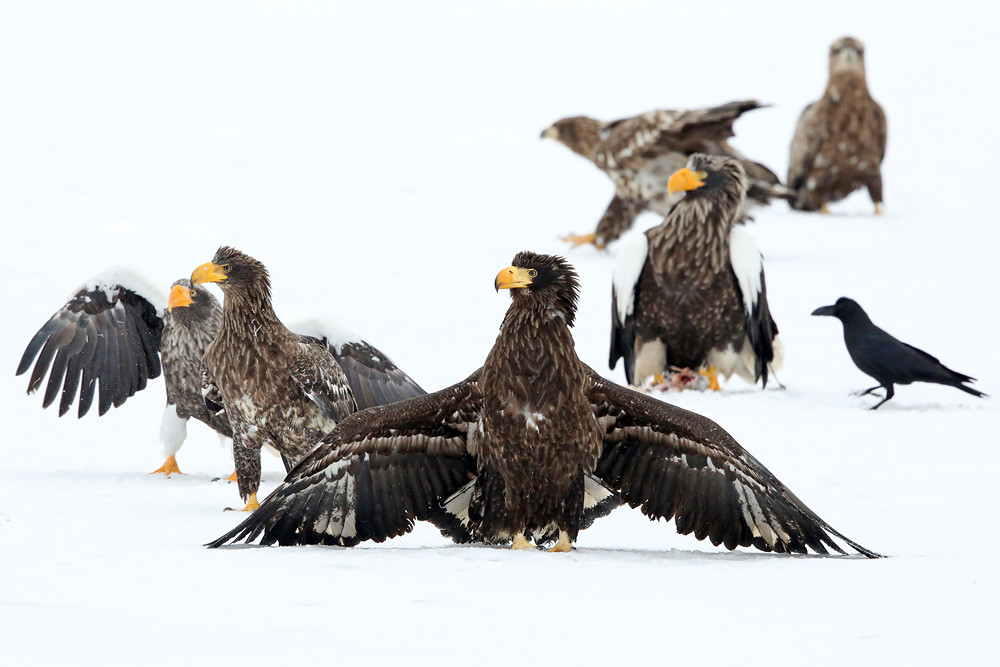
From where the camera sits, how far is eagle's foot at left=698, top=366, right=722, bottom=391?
28.2 feet

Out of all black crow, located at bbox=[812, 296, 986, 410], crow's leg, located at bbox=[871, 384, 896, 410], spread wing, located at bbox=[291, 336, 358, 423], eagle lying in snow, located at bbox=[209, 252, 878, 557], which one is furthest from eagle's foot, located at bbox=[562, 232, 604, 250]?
eagle lying in snow, located at bbox=[209, 252, 878, 557]

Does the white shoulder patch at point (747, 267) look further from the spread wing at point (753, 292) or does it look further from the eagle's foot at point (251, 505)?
the eagle's foot at point (251, 505)

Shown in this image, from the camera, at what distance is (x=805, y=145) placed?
1478 centimetres

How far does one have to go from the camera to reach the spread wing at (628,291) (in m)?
8.46

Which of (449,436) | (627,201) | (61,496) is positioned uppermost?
(627,201)

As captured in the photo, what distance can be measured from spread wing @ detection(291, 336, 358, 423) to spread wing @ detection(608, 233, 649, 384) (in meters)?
2.82

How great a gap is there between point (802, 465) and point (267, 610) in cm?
364

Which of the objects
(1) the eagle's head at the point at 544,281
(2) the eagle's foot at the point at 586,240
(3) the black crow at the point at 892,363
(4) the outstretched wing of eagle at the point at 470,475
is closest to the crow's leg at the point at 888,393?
(3) the black crow at the point at 892,363

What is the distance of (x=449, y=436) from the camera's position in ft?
16.0

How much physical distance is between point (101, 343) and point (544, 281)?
345cm

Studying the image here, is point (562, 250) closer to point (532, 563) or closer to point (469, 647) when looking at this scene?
point (532, 563)

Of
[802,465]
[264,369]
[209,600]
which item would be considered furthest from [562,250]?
[209,600]

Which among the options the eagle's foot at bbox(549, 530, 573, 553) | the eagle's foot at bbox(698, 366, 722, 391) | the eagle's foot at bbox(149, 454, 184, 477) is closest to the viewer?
the eagle's foot at bbox(549, 530, 573, 553)

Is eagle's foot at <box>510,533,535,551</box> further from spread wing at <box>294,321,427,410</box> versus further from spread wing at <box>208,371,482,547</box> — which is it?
spread wing at <box>294,321,427,410</box>
